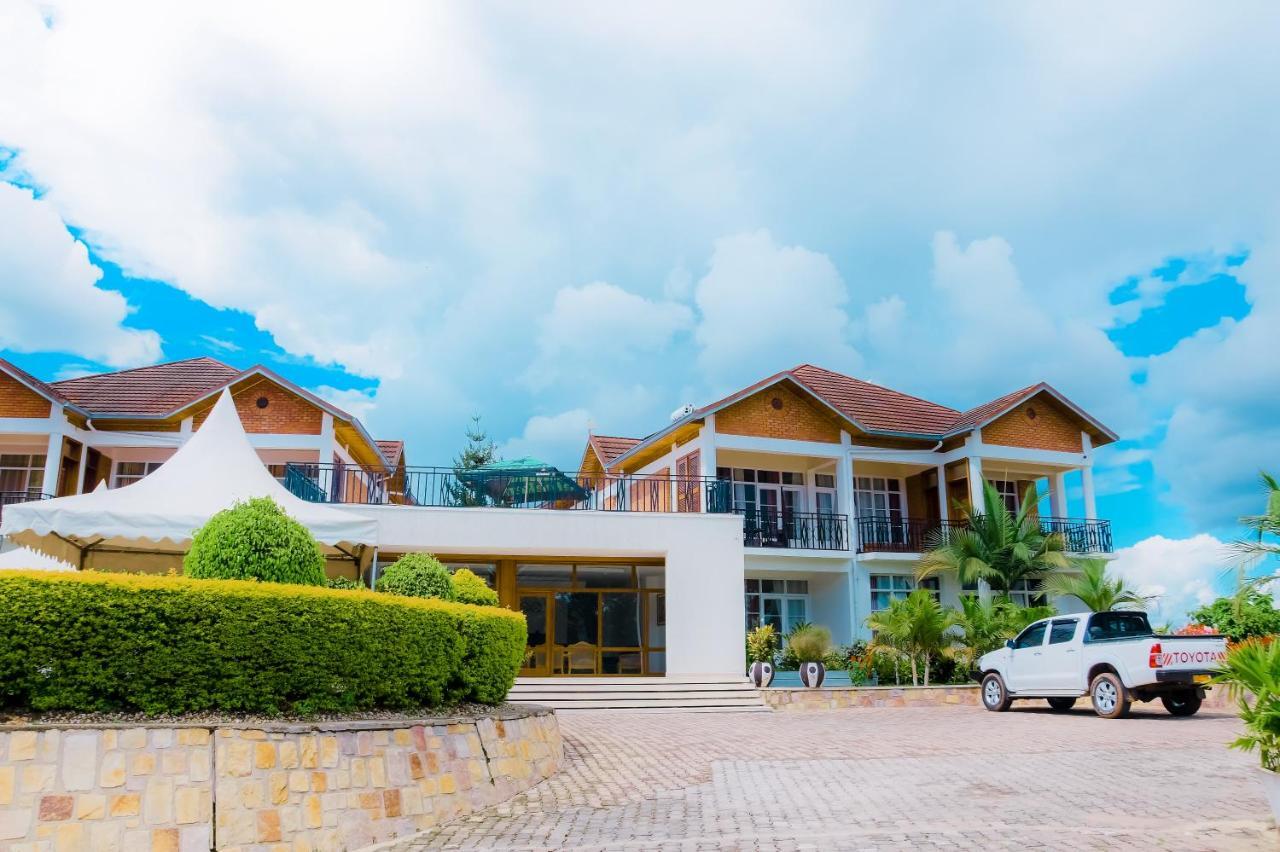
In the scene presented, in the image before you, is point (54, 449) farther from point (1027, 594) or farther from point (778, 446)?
point (1027, 594)

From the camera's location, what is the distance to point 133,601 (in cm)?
706

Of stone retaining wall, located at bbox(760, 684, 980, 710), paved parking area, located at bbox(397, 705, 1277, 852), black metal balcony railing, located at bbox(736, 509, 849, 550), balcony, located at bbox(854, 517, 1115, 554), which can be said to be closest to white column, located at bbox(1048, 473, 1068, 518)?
balcony, located at bbox(854, 517, 1115, 554)

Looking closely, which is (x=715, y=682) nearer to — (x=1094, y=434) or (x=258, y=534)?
(x=258, y=534)

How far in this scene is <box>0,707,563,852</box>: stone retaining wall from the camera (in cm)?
624

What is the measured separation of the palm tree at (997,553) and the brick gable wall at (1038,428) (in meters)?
2.44

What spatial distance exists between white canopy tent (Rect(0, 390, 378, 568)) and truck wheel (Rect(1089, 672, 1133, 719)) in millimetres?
10630

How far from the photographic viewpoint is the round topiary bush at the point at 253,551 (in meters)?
8.64

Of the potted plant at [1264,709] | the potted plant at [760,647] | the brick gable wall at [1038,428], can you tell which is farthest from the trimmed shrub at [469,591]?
the brick gable wall at [1038,428]

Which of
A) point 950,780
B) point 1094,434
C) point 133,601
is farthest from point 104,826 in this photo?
point 1094,434

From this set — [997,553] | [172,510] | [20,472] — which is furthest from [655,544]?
[20,472]

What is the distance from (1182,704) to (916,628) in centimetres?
514

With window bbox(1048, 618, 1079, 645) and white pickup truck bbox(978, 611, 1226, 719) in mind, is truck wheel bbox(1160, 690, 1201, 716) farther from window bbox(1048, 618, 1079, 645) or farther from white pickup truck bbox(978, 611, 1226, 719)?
window bbox(1048, 618, 1079, 645)

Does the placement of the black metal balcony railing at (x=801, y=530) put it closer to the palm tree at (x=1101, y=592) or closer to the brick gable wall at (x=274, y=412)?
the palm tree at (x=1101, y=592)

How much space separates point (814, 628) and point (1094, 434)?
1138cm
